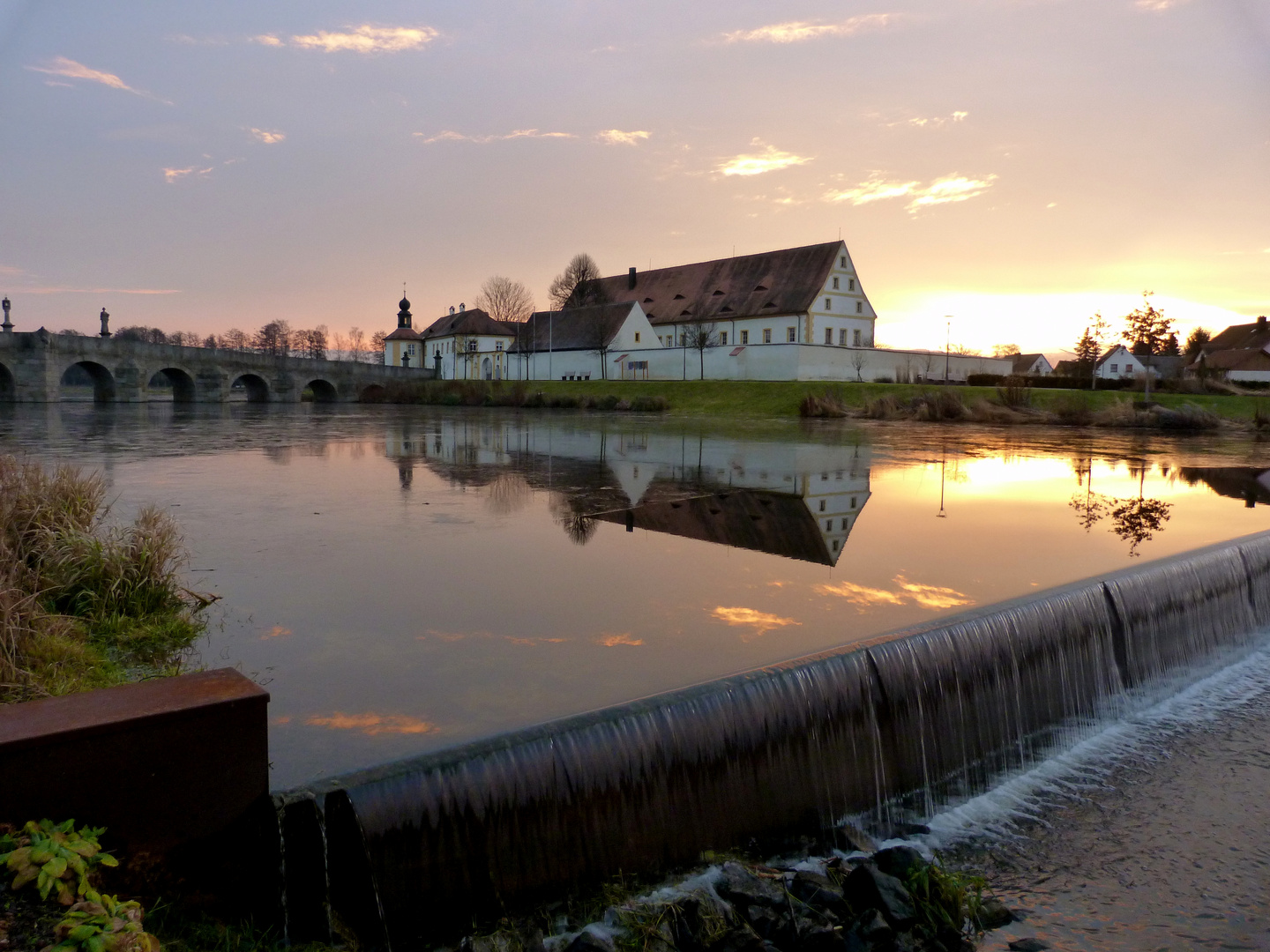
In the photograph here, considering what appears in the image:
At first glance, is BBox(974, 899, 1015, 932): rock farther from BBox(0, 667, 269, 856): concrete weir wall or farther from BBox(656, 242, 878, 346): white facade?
BBox(656, 242, 878, 346): white facade

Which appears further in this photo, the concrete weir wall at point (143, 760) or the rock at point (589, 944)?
the rock at point (589, 944)

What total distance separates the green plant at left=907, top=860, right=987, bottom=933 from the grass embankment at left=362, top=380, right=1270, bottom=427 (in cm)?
3491

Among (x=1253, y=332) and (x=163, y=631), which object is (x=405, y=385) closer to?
(x=163, y=631)

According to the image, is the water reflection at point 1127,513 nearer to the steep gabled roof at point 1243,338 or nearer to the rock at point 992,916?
the rock at point 992,916

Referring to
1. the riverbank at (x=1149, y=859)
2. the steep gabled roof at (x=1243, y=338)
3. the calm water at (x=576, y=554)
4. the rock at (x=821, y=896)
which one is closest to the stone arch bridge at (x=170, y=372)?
the calm water at (x=576, y=554)

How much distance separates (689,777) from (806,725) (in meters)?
0.91

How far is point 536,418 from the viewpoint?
123 feet

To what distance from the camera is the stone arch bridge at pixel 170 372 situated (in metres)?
53.8

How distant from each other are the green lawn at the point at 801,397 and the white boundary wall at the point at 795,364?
7.30 metres

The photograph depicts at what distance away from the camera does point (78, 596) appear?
6.33 metres

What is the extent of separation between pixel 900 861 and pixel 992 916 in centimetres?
52

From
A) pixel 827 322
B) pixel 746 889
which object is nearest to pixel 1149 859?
pixel 746 889

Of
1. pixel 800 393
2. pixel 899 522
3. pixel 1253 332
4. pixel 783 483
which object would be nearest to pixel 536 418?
pixel 800 393

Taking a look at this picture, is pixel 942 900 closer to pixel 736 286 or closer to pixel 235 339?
pixel 736 286
